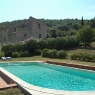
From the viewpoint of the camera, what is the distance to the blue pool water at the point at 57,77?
1157 cm

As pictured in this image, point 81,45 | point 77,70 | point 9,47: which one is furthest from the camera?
point 81,45

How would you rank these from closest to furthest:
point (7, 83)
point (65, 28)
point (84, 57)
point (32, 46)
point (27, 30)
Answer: point (7, 83) < point (84, 57) < point (32, 46) < point (27, 30) < point (65, 28)

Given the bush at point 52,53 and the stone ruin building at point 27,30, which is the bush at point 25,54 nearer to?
the bush at point 52,53

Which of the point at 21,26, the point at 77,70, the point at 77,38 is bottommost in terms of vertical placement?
the point at 77,70

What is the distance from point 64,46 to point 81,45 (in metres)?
5.11

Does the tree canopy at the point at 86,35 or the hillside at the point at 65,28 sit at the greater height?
the hillside at the point at 65,28

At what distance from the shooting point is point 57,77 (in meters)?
15.0

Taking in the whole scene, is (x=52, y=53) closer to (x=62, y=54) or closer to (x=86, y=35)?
(x=62, y=54)

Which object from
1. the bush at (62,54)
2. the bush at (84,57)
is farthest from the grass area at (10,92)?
the bush at (62,54)

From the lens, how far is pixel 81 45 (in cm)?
4000

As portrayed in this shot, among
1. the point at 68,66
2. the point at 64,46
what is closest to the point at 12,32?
the point at 64,46

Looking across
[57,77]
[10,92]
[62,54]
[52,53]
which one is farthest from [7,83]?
[52,53]

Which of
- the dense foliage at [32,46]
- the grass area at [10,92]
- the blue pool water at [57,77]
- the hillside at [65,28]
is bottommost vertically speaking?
the blue pool water at [57,77]

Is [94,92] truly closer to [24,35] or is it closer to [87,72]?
[87,72]
